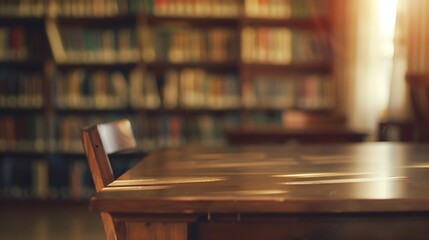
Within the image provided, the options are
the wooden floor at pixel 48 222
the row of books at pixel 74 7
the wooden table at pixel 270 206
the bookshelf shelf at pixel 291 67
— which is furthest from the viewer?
the bookshelf shelf at pixel 291 67

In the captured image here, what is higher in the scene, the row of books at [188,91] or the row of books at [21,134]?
the row of books at [188,91]

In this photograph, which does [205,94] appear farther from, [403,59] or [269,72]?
[403,59]

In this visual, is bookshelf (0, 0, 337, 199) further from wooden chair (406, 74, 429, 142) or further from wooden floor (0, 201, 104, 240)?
wooden chair (406, 74, 429, 142)

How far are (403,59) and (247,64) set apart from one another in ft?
3.79

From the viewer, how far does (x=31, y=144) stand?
417 cm

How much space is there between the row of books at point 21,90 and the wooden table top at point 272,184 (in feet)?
9.42

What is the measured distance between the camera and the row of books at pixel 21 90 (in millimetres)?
4113

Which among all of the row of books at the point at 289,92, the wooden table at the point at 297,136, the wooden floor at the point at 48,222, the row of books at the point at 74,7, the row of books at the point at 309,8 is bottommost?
the wooden floor at the point at 48,222

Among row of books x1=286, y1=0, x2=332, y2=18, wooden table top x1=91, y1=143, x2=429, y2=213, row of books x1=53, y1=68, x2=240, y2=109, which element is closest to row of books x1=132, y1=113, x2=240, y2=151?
→ row of books x1=53, y1=68, x2=240, y2=109

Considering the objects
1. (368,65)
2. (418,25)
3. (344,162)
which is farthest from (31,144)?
(344,162)

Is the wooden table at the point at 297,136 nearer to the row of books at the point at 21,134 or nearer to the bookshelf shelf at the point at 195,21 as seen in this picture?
the bookshelf shelf at the point at 195,21

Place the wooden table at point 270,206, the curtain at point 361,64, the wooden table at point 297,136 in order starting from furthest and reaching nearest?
the curtain at point 361,64 → the wooden table at point 297,136 → the wooden table at point 270,206

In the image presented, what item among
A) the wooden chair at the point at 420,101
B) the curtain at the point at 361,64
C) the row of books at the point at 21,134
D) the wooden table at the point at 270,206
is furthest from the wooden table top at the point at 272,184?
the row of books at the point at 21,134

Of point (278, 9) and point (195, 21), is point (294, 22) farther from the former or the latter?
point (195, 21)
